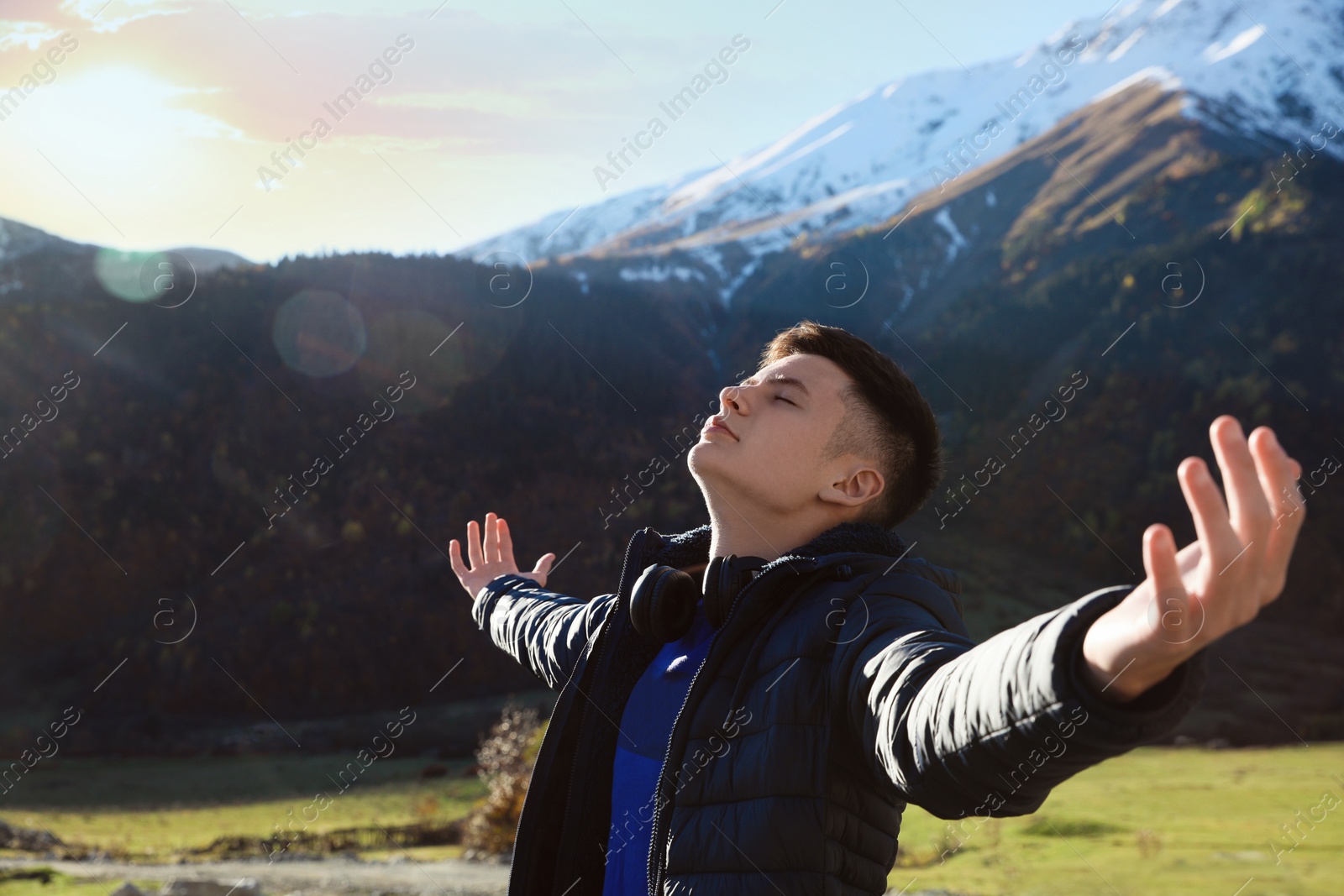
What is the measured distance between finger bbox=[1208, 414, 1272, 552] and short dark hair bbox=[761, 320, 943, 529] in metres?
1.09

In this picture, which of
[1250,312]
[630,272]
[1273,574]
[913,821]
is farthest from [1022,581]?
[1273,574]

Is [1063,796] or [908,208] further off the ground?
[908,208]

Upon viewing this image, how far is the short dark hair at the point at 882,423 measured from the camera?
1969mm

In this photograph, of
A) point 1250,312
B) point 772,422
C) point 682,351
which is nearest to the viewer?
point 772,422

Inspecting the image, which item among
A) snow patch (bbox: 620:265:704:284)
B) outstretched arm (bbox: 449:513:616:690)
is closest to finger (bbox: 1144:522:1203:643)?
outstretched arm (bbox: 449:513:616:690)

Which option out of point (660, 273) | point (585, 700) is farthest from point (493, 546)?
point (660, 273)

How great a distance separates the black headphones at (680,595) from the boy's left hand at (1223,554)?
2.83 ft

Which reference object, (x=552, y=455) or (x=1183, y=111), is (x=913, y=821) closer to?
(x=552, y=455)

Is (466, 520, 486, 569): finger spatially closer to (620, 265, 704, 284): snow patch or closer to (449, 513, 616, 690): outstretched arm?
(449, 513, 616, 690): outstretched arm

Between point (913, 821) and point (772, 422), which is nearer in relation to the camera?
point (772, 422)

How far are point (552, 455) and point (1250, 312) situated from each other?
2244 centimetres

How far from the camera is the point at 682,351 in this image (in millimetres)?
31734

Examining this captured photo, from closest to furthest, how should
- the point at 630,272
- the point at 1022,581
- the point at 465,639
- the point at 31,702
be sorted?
the point at 31,702
the point at 465,639
the point at 1022,581
the point at 630,272

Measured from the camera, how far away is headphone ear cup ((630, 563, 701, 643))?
69.0 inches
